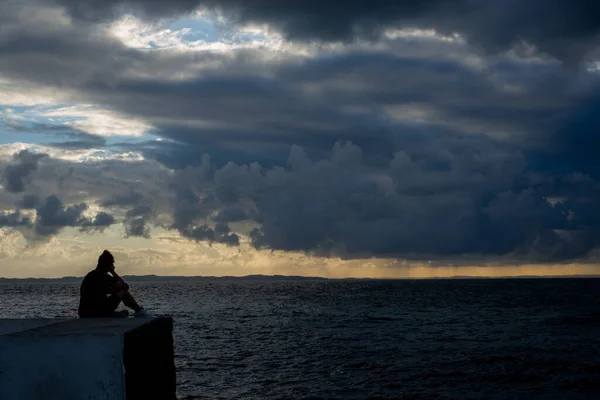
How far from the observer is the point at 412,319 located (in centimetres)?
4850

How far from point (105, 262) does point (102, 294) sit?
2.18 feet

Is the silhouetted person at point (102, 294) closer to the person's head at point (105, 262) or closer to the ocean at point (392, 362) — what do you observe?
the person's head at point (105, 262)

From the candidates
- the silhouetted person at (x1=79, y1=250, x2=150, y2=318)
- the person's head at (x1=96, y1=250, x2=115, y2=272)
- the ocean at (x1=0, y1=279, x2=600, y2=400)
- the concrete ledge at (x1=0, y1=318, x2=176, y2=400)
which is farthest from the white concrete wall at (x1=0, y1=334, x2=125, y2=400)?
the ocean at (x1=0, y1=279, x2=600, y2=400)

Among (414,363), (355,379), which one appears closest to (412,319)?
(414,363)

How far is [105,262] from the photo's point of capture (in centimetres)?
1136

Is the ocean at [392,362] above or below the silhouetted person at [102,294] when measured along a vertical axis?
below

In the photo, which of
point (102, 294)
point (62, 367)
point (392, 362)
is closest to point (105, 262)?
point (102, 294)

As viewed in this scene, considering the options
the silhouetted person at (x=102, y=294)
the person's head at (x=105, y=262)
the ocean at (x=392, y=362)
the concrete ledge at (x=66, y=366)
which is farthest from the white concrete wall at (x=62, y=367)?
the ocean at (x=392, y=362)

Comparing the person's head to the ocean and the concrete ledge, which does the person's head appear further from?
the ocean

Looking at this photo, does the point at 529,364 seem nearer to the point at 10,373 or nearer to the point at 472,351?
the point at 472,351

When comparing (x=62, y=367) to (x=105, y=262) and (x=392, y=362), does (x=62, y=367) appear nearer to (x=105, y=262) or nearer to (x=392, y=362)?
(x=105, y=262)

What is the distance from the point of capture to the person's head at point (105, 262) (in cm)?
1134

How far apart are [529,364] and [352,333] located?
50.9 ft

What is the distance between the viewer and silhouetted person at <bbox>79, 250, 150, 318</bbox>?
10.9 meters
